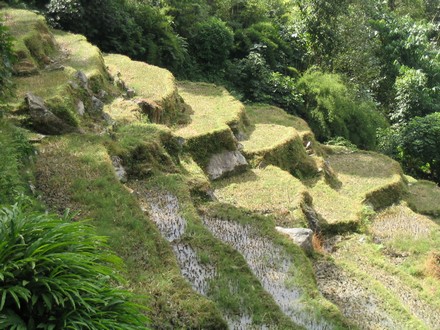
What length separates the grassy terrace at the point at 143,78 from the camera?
47.4ft

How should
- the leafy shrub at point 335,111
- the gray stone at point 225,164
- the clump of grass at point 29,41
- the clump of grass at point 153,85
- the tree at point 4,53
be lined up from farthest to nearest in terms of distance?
the leafy shrub at point 335,111 < the clump of grass at point 153,85 < the gray stone at point 225,164 < the clump of grass at point 29,41 < the tree at point 4,53

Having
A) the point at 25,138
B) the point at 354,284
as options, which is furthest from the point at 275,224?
the point at 25,138

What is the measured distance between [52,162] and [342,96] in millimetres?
15223

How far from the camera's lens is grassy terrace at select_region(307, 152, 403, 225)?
43.7 feet

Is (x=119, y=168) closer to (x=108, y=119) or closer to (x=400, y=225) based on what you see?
(x=108, y=119)

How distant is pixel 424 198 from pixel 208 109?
7813 mm

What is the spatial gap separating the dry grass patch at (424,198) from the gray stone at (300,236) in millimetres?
7045

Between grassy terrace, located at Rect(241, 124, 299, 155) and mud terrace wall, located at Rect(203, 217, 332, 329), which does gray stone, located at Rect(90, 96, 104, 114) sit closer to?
mud terrace wall, located at Rect(203, 217, 332, 329)

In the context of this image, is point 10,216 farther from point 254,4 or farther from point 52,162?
point 254,4

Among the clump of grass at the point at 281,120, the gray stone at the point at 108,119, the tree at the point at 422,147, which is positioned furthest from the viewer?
the tree at the point at 422,147

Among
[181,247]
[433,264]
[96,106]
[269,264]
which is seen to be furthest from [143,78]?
[433,264]

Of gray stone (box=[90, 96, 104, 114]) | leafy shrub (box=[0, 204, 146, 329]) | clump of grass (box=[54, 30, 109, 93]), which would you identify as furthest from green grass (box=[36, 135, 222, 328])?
clump of grass (box=[54, 30, 109, 93])

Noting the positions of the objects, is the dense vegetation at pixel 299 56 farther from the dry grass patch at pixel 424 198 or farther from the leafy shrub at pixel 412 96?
the dry grass patch at pixel 424 198

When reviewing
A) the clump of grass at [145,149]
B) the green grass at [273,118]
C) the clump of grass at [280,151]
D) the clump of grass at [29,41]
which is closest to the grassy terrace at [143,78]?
the clump of grass at [29,41]
